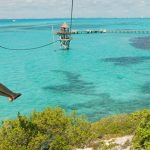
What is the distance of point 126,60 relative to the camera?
175 feet

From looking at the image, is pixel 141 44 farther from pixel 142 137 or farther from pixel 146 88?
pixel 142 137

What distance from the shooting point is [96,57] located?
191ft

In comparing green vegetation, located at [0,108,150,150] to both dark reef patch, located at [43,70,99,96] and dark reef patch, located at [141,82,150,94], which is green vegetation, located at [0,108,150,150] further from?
dark reef patch, located at [141,82,150,94]

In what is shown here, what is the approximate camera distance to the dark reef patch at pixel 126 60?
165 feet

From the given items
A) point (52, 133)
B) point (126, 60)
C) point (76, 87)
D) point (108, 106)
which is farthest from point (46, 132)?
point (126, 60)

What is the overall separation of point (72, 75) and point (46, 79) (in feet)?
11.6

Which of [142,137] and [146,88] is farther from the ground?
[142,137]

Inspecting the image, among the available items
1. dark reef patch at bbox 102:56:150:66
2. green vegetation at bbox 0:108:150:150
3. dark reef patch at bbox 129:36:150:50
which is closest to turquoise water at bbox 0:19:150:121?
dark reef patch at bbox 102:56:150:66

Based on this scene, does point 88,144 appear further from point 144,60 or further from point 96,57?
point 96,57

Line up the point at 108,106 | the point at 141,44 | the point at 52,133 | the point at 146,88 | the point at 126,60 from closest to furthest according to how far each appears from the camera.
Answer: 1. the point at 52,133
2. the point at 108,106
3. the point at 146,88
4. the point at 126,60
5. the point at 141,44

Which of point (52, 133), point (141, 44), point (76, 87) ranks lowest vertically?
point (141, 44)

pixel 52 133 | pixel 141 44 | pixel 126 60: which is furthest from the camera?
pixel 141 44

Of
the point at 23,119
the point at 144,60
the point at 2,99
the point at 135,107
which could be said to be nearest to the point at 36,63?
the point at 144,60

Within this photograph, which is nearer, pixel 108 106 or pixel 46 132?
pixel 46 132
